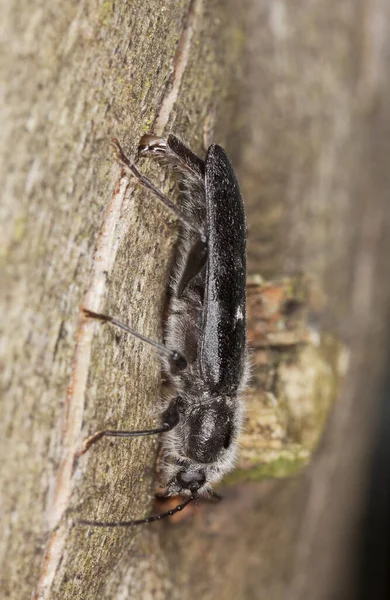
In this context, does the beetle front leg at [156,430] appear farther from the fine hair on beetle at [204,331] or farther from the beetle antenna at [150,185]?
the beetle antenna at [150,185]

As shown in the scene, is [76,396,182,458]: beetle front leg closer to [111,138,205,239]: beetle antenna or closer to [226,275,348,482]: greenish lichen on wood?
[226,275,348,482]: greenish lichen on wood

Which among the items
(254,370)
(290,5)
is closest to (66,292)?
(254,370)

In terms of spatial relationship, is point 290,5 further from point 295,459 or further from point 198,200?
point 295,459

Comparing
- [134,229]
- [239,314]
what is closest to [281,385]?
[239,314]

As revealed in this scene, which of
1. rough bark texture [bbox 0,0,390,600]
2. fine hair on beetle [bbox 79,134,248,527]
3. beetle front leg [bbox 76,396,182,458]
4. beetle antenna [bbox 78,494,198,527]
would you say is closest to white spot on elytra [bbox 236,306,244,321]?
fine hair on beetle [bbox 79,134,248,527]

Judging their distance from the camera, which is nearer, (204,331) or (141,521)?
(141,521)

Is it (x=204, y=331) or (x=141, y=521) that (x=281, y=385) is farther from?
(x=141, y=521)
